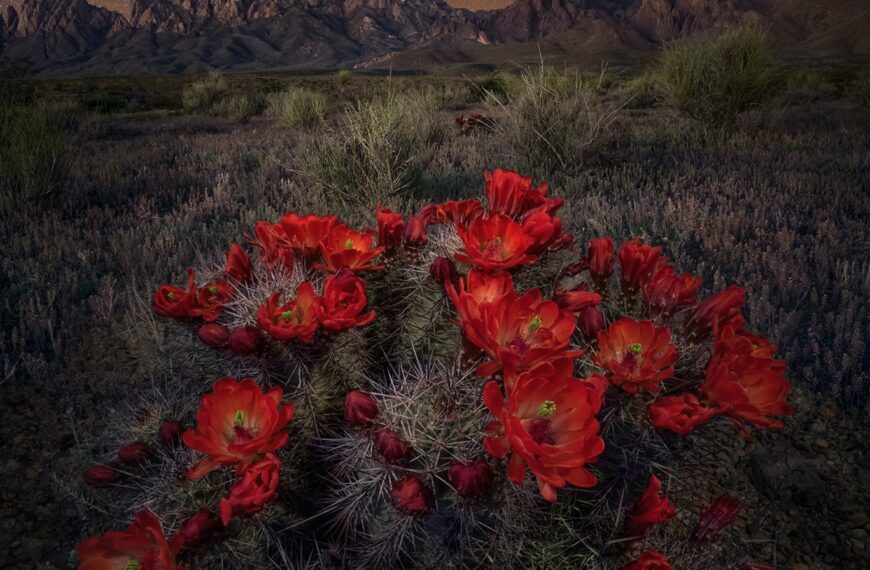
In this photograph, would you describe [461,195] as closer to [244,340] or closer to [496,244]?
[496,244]

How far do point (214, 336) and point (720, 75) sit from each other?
394 inches

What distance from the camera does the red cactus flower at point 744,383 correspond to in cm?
103

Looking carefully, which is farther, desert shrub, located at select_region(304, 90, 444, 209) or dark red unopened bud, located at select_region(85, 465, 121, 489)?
desert shrub, located at select_region(304, 90, 444, 209)

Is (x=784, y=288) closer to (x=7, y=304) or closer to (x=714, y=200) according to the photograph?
(x=714, y=200)

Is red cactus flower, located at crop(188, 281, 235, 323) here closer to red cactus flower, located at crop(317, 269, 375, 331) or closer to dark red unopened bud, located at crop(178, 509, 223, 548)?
red cactus flower, located at crop(317, 269, 375, 331)

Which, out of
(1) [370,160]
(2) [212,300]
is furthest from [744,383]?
(1) [370,160]

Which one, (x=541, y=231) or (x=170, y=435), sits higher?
(x=541, y=231)

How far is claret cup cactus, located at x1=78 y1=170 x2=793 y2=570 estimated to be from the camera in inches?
39.9

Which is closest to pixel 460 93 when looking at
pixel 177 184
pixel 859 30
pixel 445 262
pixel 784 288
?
pixel 177 184

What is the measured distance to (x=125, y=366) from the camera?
2.84 meters

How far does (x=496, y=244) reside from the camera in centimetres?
131

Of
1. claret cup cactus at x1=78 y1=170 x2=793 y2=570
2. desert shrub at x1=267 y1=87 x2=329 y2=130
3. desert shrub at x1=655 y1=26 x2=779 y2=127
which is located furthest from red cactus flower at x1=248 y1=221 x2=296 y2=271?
desert shrub at x1=267 y1=87 x2=329 y2=130

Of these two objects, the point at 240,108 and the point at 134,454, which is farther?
the point at 240,108

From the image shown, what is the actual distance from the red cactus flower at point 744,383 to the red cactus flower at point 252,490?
913 mm
